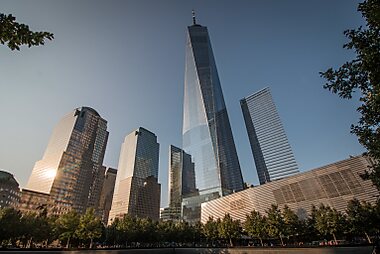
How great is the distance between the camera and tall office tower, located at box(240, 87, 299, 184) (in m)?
163


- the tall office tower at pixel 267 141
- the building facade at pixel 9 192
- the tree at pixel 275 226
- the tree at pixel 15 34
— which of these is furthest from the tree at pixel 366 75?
the tall office tower at pixel 267 141

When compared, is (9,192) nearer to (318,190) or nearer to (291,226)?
(291,226)

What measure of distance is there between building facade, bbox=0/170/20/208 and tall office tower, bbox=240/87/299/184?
166751 mm

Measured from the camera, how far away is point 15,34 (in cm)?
410

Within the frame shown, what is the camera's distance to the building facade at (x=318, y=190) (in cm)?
4925

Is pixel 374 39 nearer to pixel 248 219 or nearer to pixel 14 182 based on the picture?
pixel 248 219

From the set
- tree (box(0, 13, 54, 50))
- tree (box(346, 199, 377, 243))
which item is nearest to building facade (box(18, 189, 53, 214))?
tree (box(346, 199, 377, 243))

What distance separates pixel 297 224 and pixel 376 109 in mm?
49336

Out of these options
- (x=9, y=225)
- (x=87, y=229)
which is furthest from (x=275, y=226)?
(x=9, y=225)

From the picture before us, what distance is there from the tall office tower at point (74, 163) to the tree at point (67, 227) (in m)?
97.3

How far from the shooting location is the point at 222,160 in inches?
6048

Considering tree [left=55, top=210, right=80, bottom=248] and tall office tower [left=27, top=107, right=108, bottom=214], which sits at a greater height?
tall office tower [left=27, top=107, right=108, bottom=214]

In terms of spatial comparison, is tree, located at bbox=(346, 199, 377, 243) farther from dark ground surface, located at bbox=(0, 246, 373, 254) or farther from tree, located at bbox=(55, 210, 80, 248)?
tree, located at bbox=(55, 210, 80, 248)

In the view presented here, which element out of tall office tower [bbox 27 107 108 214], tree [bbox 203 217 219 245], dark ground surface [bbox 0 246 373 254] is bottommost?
dark ground surface [bbox 0 246 373 254]
